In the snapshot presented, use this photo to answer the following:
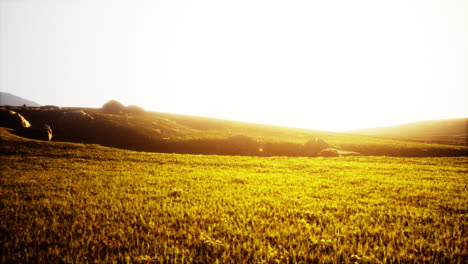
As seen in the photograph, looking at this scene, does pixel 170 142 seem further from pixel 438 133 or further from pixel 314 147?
pixel 438 133

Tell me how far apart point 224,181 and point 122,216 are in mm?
7642

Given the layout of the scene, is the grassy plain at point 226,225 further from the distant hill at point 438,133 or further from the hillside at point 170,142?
the distant hill at point 438,133

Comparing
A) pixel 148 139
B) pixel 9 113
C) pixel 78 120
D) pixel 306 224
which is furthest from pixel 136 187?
pixel 78 120

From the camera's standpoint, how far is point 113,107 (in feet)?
279

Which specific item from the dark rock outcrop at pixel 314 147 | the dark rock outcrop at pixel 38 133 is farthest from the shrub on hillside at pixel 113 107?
the dark rock outcrop at pixel 314 147

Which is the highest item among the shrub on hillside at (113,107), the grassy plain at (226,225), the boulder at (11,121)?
the shrub on hillside at (113,107)

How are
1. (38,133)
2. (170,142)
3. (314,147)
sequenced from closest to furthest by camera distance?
1. (38,133)
2. (314,147)
3. (170,142)

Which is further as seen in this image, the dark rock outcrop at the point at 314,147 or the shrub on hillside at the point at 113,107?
the shrub on hillside at the point at 113,107

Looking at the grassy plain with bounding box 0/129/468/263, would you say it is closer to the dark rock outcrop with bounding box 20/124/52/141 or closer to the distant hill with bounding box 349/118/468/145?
the dark rock outcrop with bounding box 20/124/52/141

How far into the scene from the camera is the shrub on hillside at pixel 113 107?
83.6 m

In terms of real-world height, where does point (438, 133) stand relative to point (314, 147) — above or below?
above

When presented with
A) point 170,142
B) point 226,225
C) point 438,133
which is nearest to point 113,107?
point 170,142

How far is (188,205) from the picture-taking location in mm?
8578

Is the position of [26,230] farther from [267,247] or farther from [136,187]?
[267,247]
